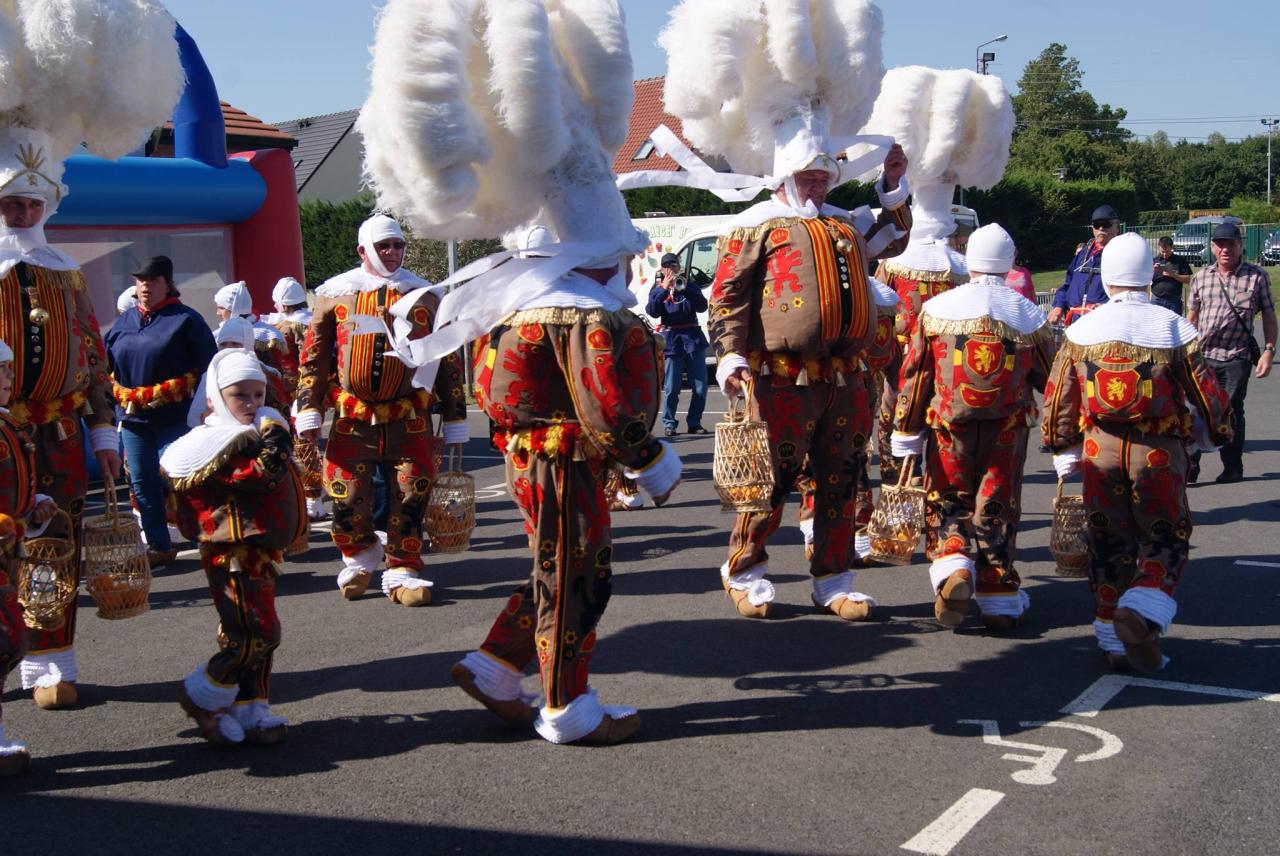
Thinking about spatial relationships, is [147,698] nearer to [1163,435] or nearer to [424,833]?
[424,833]

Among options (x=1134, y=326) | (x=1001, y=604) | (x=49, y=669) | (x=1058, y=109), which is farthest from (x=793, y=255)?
(x=1058, y=109)

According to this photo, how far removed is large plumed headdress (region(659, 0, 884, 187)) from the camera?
18.8 feet

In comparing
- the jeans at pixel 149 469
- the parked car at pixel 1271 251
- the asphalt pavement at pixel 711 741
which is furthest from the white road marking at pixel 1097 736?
the parked car at pixel 1271 251

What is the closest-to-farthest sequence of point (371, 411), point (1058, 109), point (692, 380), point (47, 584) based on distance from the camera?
1. point (47, 584)
2. point (371, 411)
3. point (692, 380)
4. point (1058, 109)

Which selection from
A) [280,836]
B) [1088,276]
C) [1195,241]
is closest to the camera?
[280,836]

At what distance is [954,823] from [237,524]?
257 cm

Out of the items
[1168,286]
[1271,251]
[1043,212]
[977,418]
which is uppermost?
[1043,212]

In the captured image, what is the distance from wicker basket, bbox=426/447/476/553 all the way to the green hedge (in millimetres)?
31851

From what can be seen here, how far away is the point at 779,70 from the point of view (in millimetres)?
5770

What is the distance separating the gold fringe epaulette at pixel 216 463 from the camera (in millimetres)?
4332

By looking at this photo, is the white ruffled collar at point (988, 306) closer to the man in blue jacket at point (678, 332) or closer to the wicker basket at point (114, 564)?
the wicker basket at point (114, 564)

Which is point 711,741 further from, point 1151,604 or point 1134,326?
point 1134,326

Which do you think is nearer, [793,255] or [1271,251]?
[793,255]

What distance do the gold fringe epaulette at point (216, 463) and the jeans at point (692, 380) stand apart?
880 centimetres
